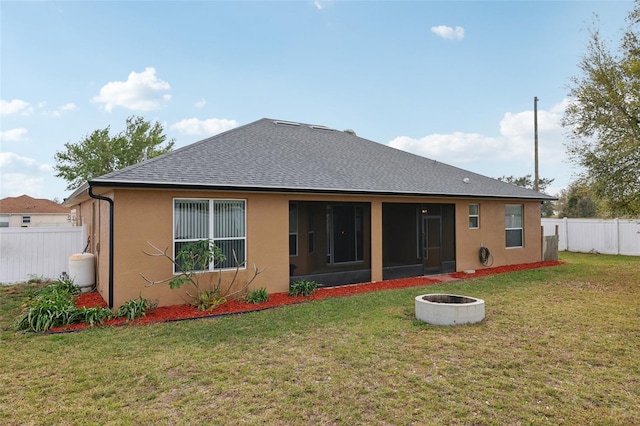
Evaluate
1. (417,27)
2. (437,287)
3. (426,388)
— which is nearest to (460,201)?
(437,287)

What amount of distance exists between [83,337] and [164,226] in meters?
2.63

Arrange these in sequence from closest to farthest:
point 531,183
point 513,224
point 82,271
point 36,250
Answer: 1. point 82,271
2. point 36,250
3. point 513,224
4. point 531,183

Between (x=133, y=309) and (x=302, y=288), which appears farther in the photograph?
(x=302, y=288)

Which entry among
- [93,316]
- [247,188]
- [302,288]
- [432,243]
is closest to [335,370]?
[302,288]

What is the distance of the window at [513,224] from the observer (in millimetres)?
14000

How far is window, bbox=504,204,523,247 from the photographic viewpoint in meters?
14.0

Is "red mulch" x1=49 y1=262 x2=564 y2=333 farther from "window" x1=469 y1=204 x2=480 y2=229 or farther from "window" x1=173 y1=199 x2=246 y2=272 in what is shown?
"window" x1=469 y1=204 x2=480 y2=229

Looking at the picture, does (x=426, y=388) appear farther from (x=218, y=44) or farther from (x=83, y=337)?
(x=218, y=44)

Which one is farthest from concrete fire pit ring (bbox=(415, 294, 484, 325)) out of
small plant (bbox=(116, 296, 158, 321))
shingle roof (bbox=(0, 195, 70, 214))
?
shingle roof (bbox=(0, 195, 70, 214))

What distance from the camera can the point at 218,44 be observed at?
48.6 feet

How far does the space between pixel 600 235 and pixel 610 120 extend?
31.4 ft

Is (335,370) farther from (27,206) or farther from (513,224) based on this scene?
(27,206)

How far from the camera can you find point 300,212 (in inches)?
450

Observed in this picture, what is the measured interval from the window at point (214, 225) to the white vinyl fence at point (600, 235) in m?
17.7
